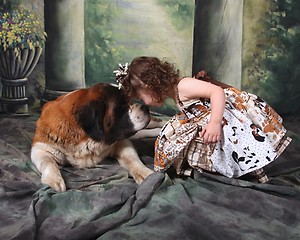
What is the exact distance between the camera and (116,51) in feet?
9.02

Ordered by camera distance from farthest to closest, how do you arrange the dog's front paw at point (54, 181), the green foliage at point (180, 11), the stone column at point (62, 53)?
the stone column at point (62, 53)
the green foliage at point (180, 11)
the dog's front paw at point (54, 181)

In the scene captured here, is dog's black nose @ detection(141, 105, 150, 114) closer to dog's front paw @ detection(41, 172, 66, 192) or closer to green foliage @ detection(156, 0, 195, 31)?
dog's front paw @ detection(41, 172, 66, 192)

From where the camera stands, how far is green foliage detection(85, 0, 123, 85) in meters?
2.69

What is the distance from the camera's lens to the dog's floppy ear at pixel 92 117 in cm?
177

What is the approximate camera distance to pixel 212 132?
1670 millimetres

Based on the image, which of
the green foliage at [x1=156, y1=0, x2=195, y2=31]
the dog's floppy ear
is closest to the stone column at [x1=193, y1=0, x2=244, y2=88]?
the green foliage at [x1=156, y1=0, x2=195, y2=31]

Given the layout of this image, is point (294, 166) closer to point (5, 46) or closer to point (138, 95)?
point (138, 95)

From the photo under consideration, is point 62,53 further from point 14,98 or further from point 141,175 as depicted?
point 141,175

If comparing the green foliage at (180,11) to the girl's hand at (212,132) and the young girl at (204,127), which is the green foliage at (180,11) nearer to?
the young girl at (204,127)

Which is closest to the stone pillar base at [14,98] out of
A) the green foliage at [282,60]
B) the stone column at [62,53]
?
the stone column at [62,53]

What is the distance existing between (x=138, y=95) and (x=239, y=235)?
76 cm

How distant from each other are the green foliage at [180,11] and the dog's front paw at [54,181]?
51.6 inches

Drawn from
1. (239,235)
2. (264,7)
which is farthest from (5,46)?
(239,235)

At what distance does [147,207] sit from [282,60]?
1.63 metres
